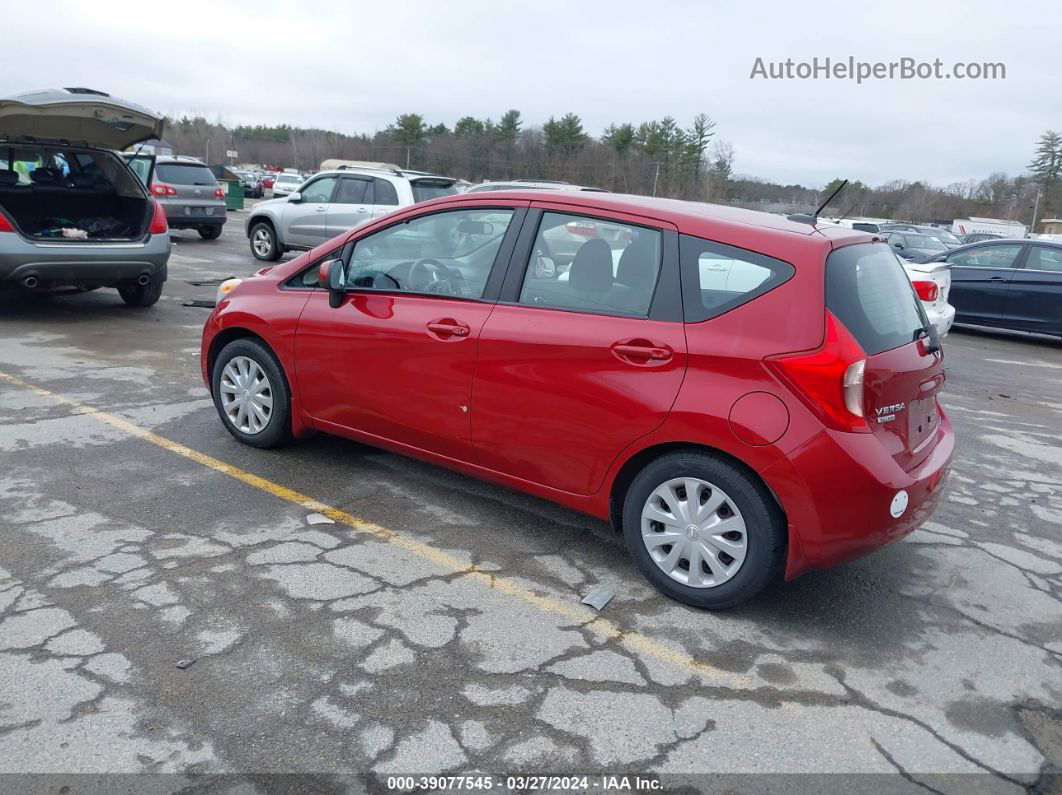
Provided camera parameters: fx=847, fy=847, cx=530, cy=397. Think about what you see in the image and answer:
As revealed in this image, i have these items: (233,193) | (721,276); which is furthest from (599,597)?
(233,193)

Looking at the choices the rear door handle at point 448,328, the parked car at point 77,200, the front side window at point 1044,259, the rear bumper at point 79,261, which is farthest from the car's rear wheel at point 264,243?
the front side window at point 1044,259

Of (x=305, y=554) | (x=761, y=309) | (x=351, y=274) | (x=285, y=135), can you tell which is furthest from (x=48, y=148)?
(x=285, y=135)

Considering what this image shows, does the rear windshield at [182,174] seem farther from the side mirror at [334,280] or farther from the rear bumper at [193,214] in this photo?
the side mirror at [334,280]

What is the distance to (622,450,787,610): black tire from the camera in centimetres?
338

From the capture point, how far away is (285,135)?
4692 inches

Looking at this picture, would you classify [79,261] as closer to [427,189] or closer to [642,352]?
[642,352]

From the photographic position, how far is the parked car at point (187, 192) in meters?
16.5

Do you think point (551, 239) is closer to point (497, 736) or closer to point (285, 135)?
point (497, 736)

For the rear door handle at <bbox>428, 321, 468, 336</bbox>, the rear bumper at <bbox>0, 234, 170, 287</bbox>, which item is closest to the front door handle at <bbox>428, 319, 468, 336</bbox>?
the rear door handle at <bbox>428, 321, 468, 336</bbox>

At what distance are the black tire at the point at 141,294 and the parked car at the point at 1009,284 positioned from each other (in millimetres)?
11280

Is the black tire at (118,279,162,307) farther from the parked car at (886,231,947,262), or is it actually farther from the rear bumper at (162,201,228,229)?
the parked car at (886,231,947,262)

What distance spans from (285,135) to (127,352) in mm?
121381

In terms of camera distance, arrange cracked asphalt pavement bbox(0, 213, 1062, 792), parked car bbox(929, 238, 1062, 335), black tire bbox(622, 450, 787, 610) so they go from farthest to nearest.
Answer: parked car bbox(929, 238, 1062, 335), black tire bbox(622, 450, 787, 610), cracked asphalt pavement bbox(0, 213, 1062, 792)

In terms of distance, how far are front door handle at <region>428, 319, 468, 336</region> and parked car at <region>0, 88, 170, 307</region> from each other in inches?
207
